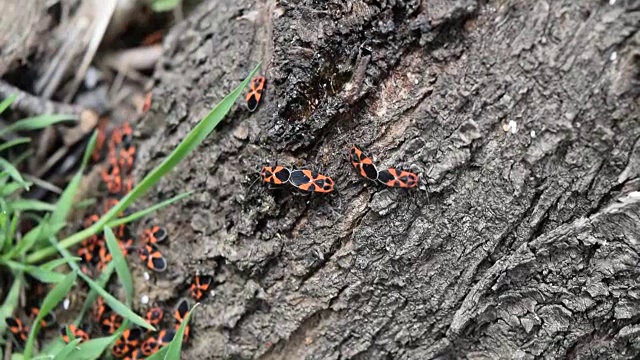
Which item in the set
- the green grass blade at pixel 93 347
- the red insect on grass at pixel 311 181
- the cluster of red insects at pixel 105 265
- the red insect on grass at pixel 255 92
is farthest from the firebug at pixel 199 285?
the red insect on grass at pixel 255 92

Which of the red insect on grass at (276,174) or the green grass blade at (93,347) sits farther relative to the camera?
the green grass blade at (93,347)

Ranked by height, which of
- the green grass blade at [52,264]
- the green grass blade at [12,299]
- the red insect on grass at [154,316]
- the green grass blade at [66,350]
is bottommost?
the red insect on grass at [154,316]

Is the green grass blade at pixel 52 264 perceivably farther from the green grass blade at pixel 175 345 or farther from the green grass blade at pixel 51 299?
the green grass blade at pixel 175 345

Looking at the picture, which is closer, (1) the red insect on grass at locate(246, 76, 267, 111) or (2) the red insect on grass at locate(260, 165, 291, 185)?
(2) the red insect on grass at locate(260, 165, 291, 185)

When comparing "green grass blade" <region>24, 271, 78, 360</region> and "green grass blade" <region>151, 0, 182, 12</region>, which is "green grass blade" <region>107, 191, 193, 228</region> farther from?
"green grass blade" <region>151, 0, 182, 12</region>

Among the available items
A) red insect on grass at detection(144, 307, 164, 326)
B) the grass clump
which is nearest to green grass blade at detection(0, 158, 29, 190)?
the grass clump

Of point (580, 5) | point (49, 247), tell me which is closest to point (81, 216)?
point (49, 247)

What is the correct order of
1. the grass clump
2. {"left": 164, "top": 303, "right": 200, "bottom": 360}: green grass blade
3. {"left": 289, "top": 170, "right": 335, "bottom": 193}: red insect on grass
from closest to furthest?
1. {"left": 289, "top": 170, "right": 335, "bottom": 193}: red insect on grass
2. {"left": 164, "top": 303, "right": 200, "bottom": 360}: green grass blade
3. the grass clump
